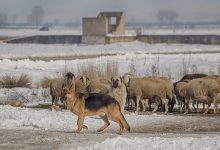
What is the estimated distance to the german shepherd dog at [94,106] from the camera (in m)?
14.1

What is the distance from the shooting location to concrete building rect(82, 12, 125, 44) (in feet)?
237

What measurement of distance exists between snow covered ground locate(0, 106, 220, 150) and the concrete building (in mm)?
53424

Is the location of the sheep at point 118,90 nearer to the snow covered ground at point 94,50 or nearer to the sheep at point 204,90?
the sheep at point 204,90

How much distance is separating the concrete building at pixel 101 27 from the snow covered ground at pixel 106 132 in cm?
5342

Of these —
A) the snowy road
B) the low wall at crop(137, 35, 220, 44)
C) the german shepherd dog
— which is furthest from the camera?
the low wall at crop(137, 35, 220, 44)

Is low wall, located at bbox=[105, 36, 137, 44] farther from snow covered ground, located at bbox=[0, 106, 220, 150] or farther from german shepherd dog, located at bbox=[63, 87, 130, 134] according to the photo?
german shepherd dog, located at bbox=[63, 87, 130, 134]

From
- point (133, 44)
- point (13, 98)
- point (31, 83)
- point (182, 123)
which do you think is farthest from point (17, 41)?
point (182, 123)

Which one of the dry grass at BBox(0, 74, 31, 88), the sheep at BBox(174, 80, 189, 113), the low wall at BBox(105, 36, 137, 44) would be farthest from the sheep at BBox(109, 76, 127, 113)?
the low wall at BBox(105, 36, 137, 44)

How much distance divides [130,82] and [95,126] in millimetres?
5683

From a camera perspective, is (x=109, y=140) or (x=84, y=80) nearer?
(x=109, y=140)

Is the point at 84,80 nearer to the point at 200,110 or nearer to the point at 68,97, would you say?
the point at 200,110

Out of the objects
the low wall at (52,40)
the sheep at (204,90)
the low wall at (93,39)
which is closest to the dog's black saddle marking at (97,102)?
the sheep at (204,90)

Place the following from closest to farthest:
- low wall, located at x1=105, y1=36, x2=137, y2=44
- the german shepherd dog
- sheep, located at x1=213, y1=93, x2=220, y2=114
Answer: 1. the german shepherd dog
2. sheep, located at x1=213, y1=93, x2=220, y2=114
3. low wall, located at x1=105, y1=36, x2=137, y2=44

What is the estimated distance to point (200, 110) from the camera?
73.2 ft
